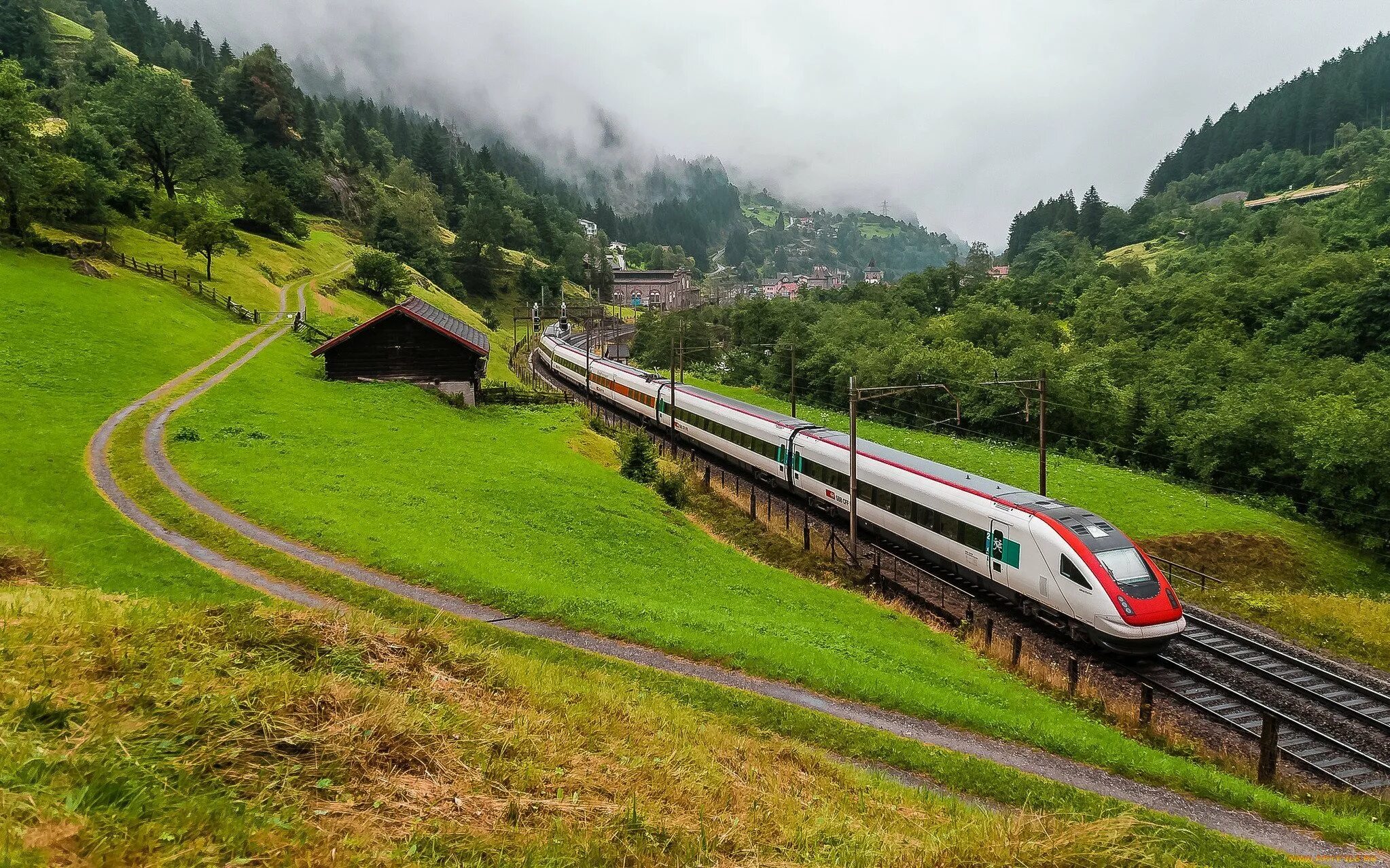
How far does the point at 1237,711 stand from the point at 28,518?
2794cm

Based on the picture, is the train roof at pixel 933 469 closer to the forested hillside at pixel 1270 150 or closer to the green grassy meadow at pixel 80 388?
the green grassy meadow at pixel 80 388

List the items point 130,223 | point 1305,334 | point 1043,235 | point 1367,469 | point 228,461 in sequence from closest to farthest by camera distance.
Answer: point 228,461 → point 1367,469 → point 1305,334 → point 130,223 → point 1043,235

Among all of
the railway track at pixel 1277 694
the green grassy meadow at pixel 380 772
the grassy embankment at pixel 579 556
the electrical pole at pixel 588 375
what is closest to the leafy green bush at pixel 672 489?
the grassy embankment at pixel 579 556

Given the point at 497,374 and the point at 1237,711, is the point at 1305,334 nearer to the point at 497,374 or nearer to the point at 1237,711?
the point at 1237,711

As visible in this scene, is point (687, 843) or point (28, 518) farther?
point (28, 518)

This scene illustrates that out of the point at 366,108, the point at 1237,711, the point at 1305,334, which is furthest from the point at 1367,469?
the point at 366,108

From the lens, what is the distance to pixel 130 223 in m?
56.0

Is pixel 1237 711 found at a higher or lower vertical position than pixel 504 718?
lower

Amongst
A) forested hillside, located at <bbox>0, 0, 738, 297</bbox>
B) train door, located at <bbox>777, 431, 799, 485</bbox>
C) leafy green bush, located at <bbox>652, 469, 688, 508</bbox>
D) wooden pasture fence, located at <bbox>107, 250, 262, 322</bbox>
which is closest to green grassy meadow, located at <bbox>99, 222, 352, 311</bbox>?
wooden pasture fence, located at <bbox>107, 250, 262, 322</bbox>

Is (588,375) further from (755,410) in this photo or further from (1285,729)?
(1285,729)

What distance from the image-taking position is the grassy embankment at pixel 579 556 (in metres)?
13.3

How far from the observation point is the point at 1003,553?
19.8 meters

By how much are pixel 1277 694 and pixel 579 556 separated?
59.0ft

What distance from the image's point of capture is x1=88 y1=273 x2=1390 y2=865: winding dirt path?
10375 mm
